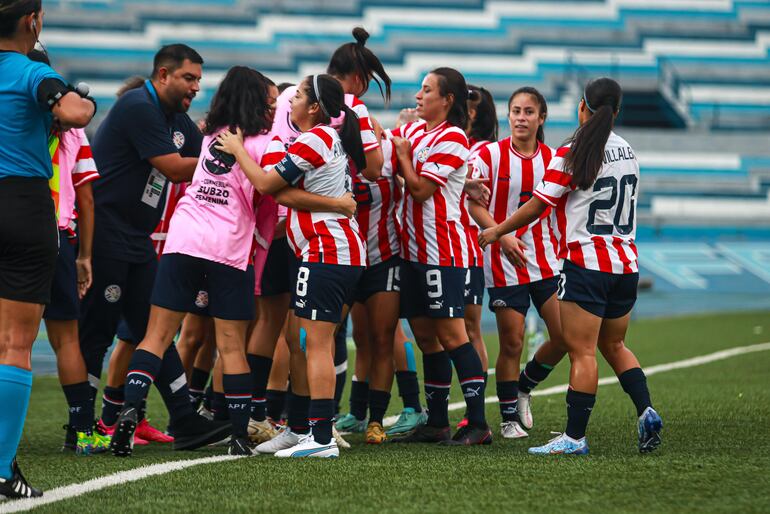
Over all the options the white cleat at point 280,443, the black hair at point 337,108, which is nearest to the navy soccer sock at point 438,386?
the white cleat at point 280,443

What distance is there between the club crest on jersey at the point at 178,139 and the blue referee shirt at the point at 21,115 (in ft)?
5.05

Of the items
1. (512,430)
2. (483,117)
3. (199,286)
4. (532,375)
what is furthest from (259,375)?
(483,117)

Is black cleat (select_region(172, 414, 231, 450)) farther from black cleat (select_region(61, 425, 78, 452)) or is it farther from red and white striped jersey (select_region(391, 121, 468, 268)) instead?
red and white striped jersey (select_region(391, 121, 468, 268))

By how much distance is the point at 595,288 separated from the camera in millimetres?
5441

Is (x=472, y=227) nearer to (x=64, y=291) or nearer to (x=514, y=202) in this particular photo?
(x=514, y=202)

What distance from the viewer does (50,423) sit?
23.3 feet

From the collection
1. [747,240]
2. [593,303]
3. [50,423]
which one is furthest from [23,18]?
[747,240]

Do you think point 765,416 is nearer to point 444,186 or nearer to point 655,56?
point 444,186

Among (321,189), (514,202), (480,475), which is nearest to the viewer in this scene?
(480,475)

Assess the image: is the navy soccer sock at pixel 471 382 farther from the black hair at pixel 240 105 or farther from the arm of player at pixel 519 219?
the black hair at pixel 240 105

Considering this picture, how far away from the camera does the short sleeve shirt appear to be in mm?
5676

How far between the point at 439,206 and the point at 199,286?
55.8 inches

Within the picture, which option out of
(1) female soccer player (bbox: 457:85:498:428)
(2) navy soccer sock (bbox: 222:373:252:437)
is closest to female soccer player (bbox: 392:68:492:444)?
(1) female soccer player (bbox: 457:85:498:428)

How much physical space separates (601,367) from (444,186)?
5234mm
